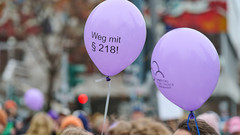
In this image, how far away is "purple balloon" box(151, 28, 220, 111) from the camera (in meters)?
3.53

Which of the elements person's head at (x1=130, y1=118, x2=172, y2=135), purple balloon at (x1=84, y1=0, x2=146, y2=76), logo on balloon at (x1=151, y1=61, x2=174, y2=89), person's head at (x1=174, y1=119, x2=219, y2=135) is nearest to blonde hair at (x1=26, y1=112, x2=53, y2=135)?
person's head at (x1=130, y1=118, x2=172, y2=135)

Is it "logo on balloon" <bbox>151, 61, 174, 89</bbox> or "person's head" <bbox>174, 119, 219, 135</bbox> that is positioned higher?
"logo on balloon" <bbox>151, 61, 174, 89</bbox>

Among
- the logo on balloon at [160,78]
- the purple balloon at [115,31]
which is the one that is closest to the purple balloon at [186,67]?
the logo on balloon at [160,78]

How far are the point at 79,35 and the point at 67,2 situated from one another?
1890 millimetres

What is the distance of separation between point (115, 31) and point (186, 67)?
33.4 inches

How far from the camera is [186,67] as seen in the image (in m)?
3.56

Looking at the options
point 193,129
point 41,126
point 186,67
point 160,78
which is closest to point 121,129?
point 160,78

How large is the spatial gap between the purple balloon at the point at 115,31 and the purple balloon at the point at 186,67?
Answer: 48 cm

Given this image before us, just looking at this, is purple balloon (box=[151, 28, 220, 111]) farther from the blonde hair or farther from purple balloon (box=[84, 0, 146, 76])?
the blonde hair

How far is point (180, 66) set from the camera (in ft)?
11.8

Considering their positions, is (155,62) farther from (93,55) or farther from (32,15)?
(32,15)

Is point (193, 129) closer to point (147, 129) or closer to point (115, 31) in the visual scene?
point (147, 129)

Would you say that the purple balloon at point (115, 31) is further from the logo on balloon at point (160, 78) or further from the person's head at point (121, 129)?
the person's head at point (121, 129)

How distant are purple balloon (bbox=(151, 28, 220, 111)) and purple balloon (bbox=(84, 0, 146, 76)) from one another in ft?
1.58
